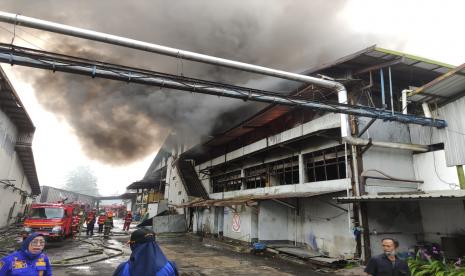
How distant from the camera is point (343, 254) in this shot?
40.0 ft

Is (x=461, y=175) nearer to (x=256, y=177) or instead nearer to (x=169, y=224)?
(x=256, y=177)

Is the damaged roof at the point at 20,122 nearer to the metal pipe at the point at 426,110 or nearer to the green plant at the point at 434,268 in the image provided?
the green plant at the point at 434,268

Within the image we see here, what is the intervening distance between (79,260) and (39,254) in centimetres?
887

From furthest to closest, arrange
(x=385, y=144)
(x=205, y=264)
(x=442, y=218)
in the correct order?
(x=385, y=144)
(x=205, y=264)
(x=442, y=218)

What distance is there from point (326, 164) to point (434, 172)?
14.1 ft

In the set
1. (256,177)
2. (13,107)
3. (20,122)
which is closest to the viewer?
(13,107)

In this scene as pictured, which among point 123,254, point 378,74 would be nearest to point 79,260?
point 123,254

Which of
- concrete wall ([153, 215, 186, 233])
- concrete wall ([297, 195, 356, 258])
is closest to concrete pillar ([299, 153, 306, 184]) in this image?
concrete wall ([297, 195, 356, 258])

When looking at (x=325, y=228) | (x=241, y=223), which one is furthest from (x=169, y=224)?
(x=325, y=228)

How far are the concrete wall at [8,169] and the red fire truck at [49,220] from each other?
6372mm

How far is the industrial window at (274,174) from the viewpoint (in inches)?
645

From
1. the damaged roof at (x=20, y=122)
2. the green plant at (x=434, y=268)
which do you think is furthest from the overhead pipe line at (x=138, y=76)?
the damaged roof at (x=20, y=122)

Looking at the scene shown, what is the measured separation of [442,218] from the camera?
1124cm

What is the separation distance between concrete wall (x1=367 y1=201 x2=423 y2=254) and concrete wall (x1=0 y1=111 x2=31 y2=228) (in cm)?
2181
